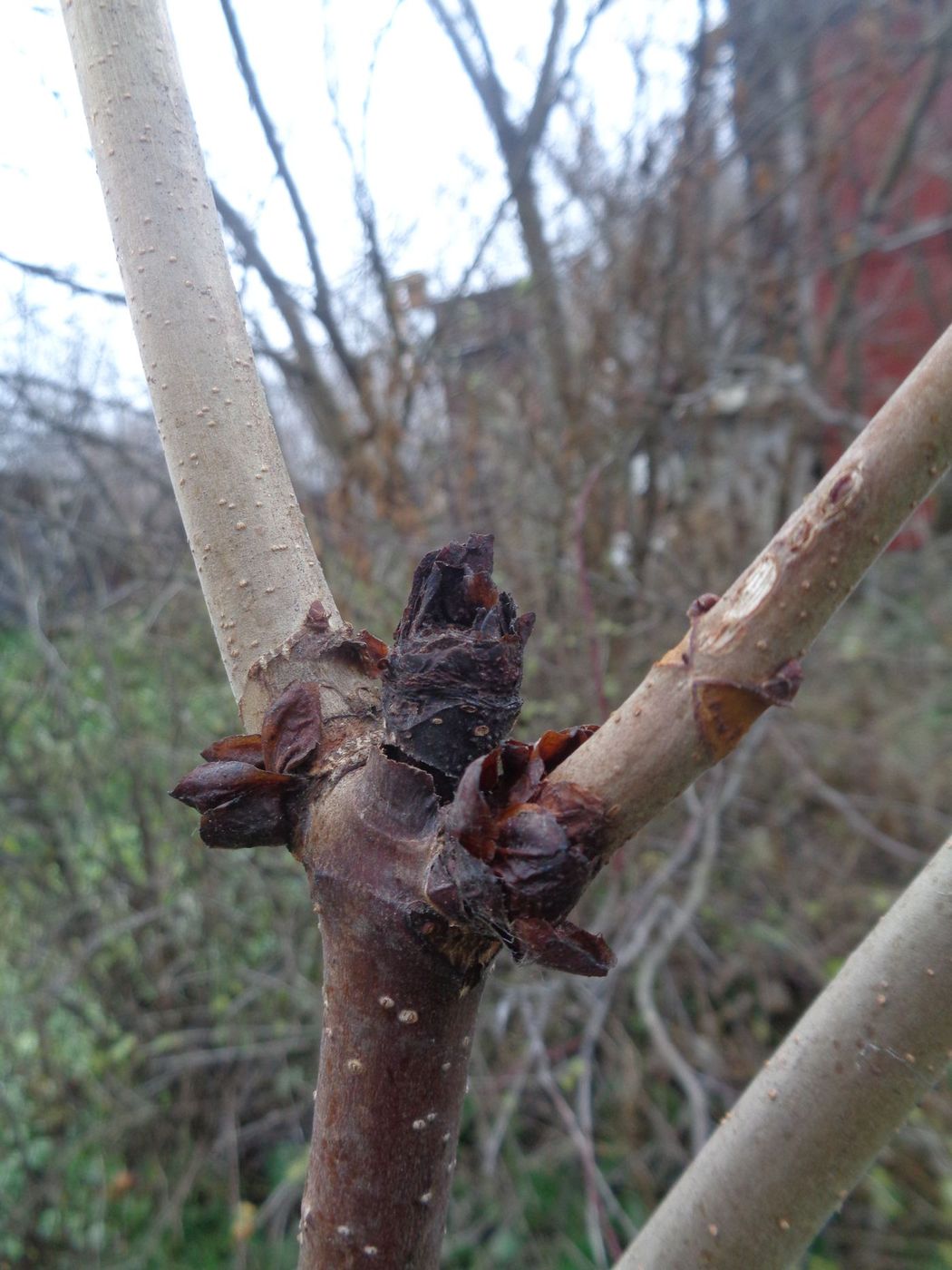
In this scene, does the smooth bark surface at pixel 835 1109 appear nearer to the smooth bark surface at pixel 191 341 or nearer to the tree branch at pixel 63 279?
the smooth bark surface at pixel 191 341

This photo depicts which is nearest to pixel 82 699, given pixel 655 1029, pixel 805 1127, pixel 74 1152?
pixel 74 1152

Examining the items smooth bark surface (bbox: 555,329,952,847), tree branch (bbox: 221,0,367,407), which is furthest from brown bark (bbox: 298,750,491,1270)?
tree branch (bbox: 221,0,367,407)

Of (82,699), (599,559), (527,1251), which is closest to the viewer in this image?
(527,1251)

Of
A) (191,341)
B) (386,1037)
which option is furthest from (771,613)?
(191,341)

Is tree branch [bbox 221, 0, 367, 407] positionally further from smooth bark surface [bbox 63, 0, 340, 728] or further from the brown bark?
the brown bark

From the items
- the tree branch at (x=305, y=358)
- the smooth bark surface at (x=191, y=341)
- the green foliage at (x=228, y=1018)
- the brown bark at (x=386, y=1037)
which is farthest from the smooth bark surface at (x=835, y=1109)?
the tree branch at (x=305, y=358)

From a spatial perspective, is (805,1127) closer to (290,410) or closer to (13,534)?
(13,534)

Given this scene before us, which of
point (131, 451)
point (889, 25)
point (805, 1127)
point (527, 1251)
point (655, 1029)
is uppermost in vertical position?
point (889, 25)
